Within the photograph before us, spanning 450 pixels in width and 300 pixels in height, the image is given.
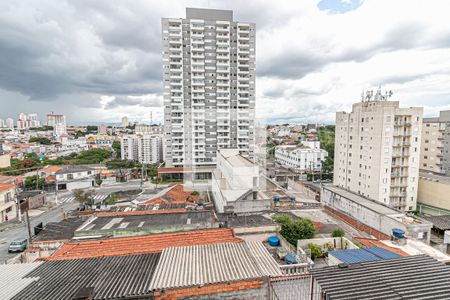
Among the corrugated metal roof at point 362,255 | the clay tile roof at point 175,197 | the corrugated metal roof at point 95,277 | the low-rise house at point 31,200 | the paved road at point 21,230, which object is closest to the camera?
the corrugated metal roof at point 95,277

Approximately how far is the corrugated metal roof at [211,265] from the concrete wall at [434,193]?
92.8ft

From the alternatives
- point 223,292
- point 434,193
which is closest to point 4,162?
point 223,292

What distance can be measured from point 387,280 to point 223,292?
12.2ft

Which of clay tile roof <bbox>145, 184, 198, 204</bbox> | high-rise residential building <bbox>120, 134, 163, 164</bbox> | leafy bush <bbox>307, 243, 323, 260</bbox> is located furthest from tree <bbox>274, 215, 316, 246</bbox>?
high-rise residential building <bbox>120, 134, 163, 164</bbox>

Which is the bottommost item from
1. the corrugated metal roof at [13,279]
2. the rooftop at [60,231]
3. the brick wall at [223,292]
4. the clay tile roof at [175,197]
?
the clay tile roof at [175,197]

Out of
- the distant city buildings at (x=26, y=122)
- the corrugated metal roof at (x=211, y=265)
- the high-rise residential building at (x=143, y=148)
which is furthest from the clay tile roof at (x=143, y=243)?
the distant city buildings at (x=26, y=122)

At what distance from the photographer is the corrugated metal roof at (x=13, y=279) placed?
5.48 metres

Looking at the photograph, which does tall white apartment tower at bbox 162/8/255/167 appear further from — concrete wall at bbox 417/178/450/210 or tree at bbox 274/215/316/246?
tree at bbox 274/215/316/246

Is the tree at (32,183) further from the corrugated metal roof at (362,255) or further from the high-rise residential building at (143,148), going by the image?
the corrugated metal roof at (362,255)

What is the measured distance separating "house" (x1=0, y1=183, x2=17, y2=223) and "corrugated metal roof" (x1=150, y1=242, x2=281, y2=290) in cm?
2635

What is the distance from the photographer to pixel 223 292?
5258 mm

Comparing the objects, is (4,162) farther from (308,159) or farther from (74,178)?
(308,159)

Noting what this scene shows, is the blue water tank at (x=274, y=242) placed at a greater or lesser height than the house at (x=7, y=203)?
greater

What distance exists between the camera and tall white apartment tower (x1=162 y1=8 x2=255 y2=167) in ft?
134
